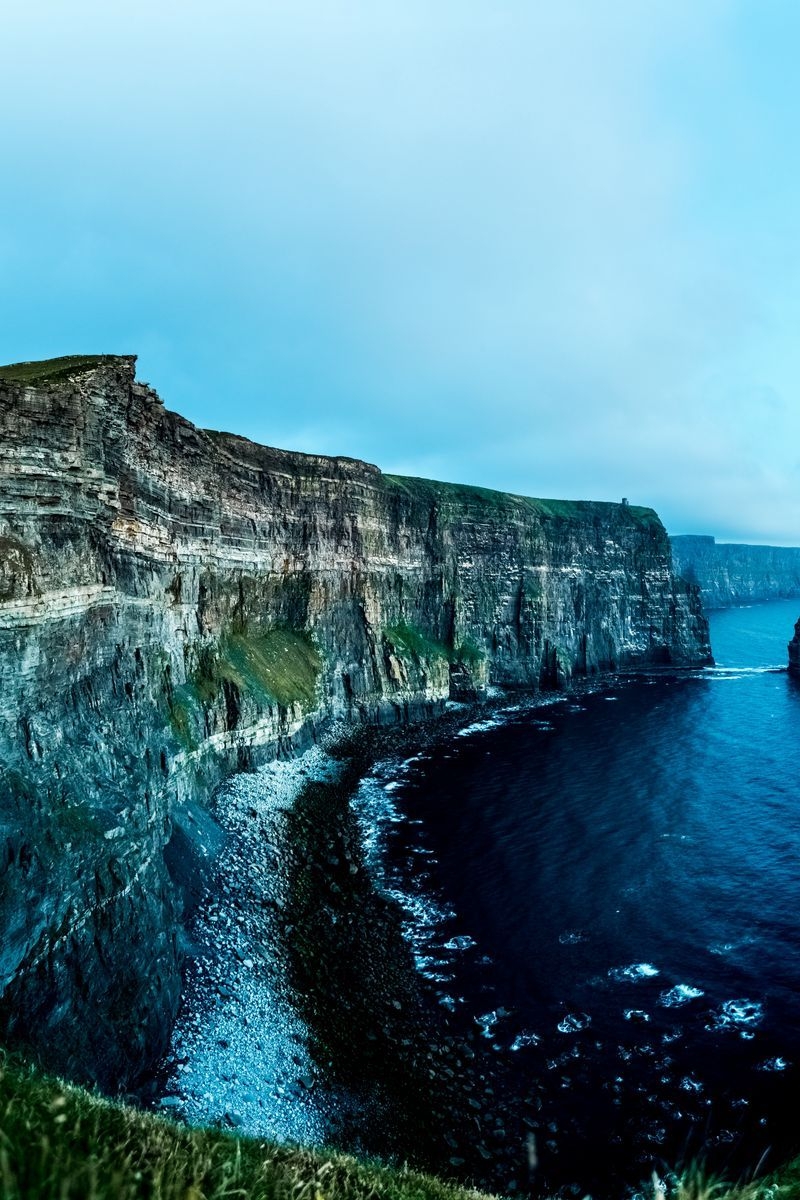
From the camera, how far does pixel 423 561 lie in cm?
8619

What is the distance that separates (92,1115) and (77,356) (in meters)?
36.1

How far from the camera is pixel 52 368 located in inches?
1177

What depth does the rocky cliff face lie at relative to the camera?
783 inches

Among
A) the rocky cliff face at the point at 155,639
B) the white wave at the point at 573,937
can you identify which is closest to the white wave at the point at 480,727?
the rocky cliff face at the point at 155,639

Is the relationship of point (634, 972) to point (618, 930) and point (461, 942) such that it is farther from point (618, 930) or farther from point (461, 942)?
point (461, 942)

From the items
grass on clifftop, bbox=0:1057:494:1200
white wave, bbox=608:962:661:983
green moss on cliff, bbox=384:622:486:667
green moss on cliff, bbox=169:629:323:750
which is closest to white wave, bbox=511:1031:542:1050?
white wave, bbox=608:962:661:983

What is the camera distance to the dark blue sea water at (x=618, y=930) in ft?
71.8

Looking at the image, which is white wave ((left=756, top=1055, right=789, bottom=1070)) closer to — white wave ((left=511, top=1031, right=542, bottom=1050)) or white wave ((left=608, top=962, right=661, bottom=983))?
white wave ((left=608, top=962, right=661, bottom=983))

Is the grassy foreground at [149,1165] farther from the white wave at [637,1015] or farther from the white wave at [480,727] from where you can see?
the white wave at [480,727]

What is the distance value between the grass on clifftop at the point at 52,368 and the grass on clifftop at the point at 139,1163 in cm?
2476

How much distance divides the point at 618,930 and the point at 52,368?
42203mm

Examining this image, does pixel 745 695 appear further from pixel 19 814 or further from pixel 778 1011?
pixel 19 814

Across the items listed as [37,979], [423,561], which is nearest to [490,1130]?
[37,979]

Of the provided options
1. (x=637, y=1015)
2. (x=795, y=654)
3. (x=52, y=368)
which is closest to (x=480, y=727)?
(x=637, y=1015)
